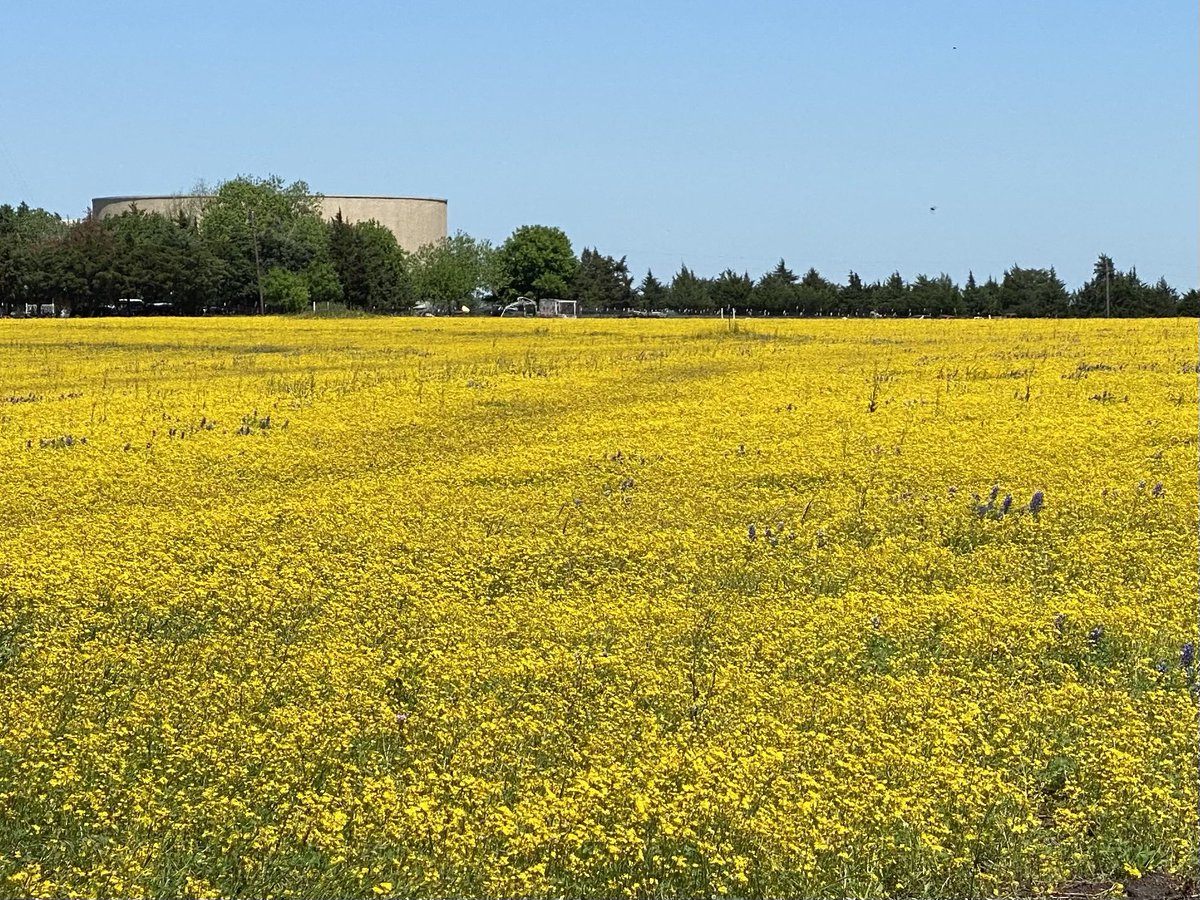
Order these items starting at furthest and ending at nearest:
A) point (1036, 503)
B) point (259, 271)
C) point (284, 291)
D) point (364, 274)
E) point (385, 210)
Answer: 1. point (385, 210)
2. point (364, 274)
3. point (259, 271)
4. point (284, 291)
5. point (1036, 503)

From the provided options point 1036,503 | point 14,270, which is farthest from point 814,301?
point 1036,503

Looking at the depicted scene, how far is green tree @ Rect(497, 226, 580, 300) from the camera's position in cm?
16512

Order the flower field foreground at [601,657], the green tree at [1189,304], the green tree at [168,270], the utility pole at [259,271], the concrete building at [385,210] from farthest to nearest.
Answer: the concrete building at [385,210] → the utility pole at [259,271] → the green tree at [168,270] → the green tree at [1189,304] → the flower field foreground at [601,657]

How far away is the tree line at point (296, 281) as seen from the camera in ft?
359

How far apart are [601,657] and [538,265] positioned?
159 meters

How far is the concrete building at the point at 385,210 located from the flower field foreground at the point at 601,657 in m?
171

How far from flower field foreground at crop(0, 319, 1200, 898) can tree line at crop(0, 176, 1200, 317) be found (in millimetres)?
82694

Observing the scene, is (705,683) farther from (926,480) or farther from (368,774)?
(926,480)

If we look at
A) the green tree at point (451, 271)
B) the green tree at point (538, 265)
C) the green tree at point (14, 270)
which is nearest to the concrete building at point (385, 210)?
the green tree at point (451, 271)

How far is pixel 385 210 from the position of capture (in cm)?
19050

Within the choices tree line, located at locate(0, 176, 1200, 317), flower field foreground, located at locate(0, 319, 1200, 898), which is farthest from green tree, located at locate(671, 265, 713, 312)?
flower field foreground, located at locate(0, 319, 1200, 898)

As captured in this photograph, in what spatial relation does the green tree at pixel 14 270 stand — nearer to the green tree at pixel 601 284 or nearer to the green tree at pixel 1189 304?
the green tree at pixel 601 284

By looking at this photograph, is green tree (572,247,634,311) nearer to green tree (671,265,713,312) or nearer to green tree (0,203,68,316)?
green tree (671,265,713,312)

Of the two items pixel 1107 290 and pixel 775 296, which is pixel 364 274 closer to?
pixel 775 296
